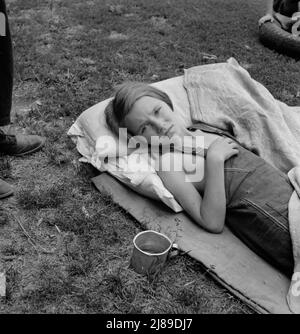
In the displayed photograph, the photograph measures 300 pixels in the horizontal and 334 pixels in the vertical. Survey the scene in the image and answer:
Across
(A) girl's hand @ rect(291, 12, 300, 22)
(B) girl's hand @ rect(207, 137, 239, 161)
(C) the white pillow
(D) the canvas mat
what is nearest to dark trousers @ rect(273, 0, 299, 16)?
(A) girl's hand @ rect(291, 12, 300, 22)

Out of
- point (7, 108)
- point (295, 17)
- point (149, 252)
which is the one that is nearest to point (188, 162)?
point (149, 252)

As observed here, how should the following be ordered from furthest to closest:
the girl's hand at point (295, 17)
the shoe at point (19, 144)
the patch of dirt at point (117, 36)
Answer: the girl's hand at point (295, 17) → the patch of dirt at point (117, 36) → the shoe at point (19, 144)

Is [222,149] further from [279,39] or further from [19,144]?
[279,39]

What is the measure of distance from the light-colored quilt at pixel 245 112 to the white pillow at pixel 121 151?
0.11m

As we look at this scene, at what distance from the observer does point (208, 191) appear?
296 centimetres

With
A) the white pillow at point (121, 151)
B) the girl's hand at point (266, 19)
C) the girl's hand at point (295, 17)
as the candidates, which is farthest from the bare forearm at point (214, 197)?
the girl's hand at point (295, 17)

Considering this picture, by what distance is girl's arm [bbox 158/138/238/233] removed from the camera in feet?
9.68

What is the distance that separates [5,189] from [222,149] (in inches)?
62.8

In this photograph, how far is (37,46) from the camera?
6.04 m

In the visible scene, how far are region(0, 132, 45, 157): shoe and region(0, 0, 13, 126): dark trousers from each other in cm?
23

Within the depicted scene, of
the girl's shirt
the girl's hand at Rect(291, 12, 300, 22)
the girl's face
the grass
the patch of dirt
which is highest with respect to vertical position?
the girl's face

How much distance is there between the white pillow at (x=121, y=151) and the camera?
10.4 ft

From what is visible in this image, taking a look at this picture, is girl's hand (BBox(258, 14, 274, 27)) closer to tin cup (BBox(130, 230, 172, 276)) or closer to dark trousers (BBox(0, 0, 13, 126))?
dark trousers (BBox(0, 0, 13, 126))

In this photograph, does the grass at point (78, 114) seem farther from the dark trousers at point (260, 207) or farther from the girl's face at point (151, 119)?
the girl's face at point (151, 119)
